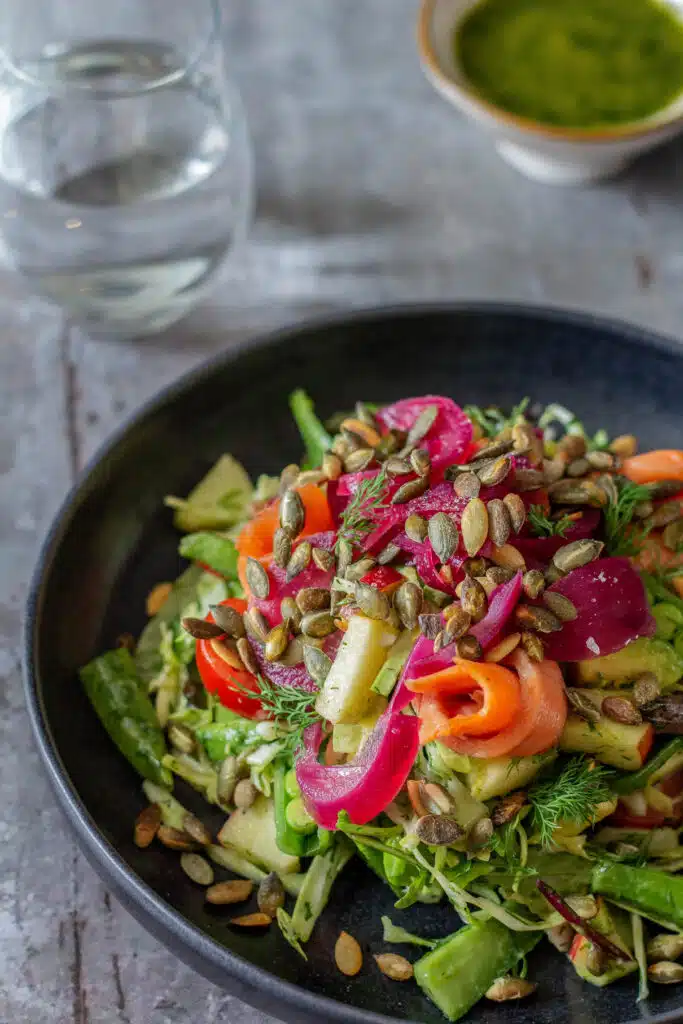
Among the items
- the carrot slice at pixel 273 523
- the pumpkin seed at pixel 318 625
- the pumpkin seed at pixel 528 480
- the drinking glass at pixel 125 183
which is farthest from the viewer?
the drinking glass at pixel 125 183

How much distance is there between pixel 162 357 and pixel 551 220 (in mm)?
1561

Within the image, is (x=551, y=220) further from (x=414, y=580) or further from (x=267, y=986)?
(x=267, y=986)

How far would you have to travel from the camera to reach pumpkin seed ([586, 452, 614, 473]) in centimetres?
280

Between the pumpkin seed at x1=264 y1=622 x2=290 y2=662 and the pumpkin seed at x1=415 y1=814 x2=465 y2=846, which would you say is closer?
the pumpkin seed at x1=415 y1=814 x2=465 y2=846

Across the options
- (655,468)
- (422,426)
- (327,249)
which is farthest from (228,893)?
(327,249)

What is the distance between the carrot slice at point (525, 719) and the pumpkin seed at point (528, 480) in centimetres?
40

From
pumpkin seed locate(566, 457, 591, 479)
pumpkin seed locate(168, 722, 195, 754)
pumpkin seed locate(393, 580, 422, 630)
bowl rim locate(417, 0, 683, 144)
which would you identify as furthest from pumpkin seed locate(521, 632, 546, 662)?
bowl rim locate(417, 0, 683, 144)

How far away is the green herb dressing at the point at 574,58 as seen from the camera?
425 centimetres

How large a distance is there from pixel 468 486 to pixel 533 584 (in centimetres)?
26

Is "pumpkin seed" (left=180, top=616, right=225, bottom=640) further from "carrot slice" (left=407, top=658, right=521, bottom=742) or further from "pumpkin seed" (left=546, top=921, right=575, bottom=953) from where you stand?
"pumpkin seed" (left=546, top=921, right=575, bottom=953)

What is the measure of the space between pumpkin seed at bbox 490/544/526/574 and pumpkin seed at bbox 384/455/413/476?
279 millimetres

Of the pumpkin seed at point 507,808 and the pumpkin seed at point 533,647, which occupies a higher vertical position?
the pumpkin seed at point 533,647

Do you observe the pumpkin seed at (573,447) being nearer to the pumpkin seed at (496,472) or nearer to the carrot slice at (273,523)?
the pumpkin seed at (496,472)

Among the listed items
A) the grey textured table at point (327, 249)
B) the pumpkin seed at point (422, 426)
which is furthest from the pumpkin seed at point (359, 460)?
the grey textured table at point (327, 249)
